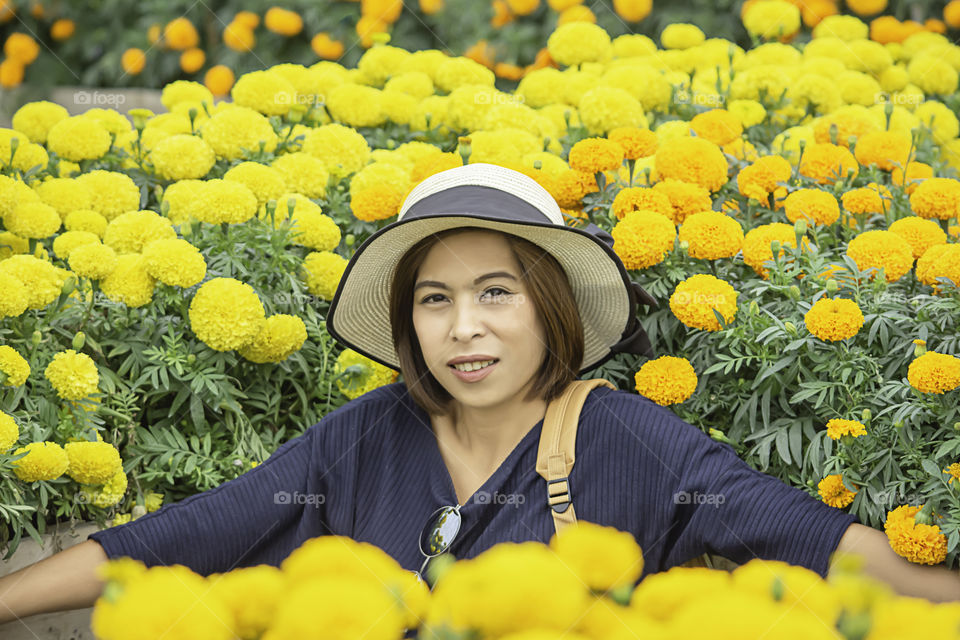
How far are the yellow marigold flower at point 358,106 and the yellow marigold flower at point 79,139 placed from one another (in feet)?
2.47

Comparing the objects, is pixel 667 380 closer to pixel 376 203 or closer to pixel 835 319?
pixel 835 319

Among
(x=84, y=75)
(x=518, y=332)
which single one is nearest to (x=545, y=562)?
(x=518, y=332)

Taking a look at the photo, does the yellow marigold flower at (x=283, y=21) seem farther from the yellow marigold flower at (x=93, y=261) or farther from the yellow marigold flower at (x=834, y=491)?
the yellow marigold flower at (x=834, y=491)

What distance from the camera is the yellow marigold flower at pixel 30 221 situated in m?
2.30

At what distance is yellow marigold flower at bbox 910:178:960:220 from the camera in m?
2.12

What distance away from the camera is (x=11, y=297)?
195 centimetres

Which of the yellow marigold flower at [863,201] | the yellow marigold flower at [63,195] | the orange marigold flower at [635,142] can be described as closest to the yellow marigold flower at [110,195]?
the yellow marigold flower at [63,195]

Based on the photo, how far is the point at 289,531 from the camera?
1.88 metres

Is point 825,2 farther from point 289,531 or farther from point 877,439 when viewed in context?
point 289,531

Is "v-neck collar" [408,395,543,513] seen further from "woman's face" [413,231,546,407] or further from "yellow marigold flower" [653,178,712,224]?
"yellow marigold flower" [653,178,712,224]

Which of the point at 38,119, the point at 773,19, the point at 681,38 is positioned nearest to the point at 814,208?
the point at 681,38

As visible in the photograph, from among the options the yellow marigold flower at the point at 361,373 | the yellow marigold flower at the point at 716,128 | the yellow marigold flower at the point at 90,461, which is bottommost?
the yellow marigold flower at the point at 90,461

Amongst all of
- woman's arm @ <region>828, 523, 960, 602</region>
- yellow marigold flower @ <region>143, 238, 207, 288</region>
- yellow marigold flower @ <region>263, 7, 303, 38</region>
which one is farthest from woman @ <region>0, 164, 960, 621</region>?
yellow marigold flower @ <region>263, 7, 303, 38</region>

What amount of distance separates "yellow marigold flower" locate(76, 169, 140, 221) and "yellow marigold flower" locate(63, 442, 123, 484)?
0.85 m
